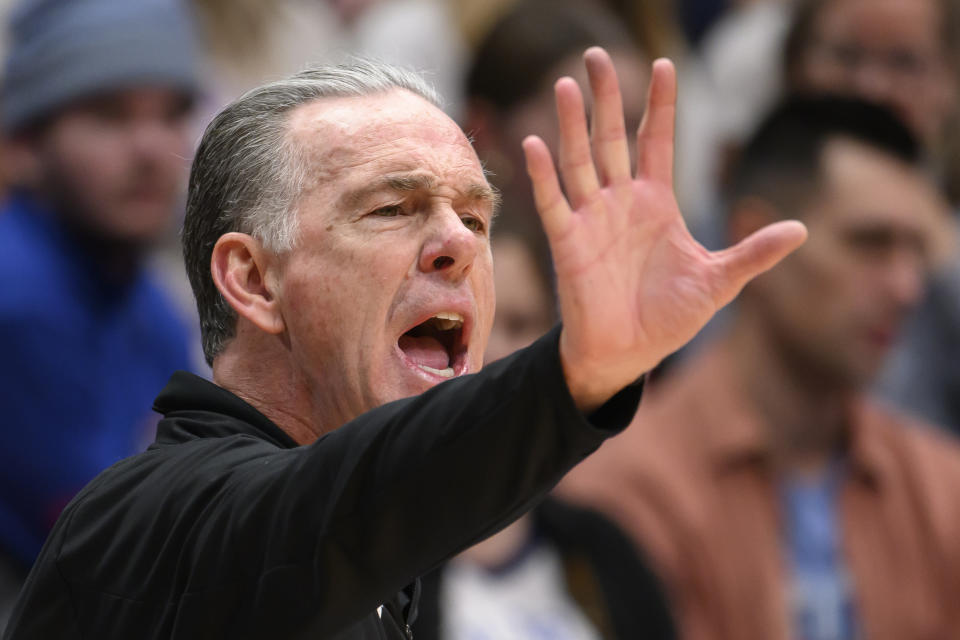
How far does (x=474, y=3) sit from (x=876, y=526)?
9.36 ft

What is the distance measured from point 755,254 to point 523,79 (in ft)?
12.3

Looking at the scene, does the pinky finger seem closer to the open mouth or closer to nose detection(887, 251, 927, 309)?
the open mouth

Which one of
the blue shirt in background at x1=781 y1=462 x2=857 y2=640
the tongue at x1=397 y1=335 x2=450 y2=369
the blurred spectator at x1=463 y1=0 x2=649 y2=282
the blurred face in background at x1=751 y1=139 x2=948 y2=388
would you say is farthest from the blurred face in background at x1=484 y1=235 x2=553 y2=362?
the tongue at x1=397 y1=335 x2=450 y2=369

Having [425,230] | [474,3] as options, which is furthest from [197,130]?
[425,230]

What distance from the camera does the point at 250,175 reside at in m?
2.25

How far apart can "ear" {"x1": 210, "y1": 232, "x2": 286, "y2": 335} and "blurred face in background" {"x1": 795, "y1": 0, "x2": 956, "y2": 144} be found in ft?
13.3

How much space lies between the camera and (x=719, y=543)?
4723 mm

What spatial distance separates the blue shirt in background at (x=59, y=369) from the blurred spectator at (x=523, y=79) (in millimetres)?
1321

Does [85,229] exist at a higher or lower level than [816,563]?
higher

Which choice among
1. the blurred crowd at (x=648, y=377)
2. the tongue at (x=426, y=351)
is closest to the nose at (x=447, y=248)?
the tongue at (x=426, y=351)

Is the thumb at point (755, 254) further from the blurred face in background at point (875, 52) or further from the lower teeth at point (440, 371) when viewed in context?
the blurred face in background at point (875, 52)

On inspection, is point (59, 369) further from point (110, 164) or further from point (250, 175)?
point (250, 175)

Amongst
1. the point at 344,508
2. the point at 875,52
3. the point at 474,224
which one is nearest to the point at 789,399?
the point at 875,52

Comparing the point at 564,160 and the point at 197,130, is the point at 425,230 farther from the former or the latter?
the point at 197,130
